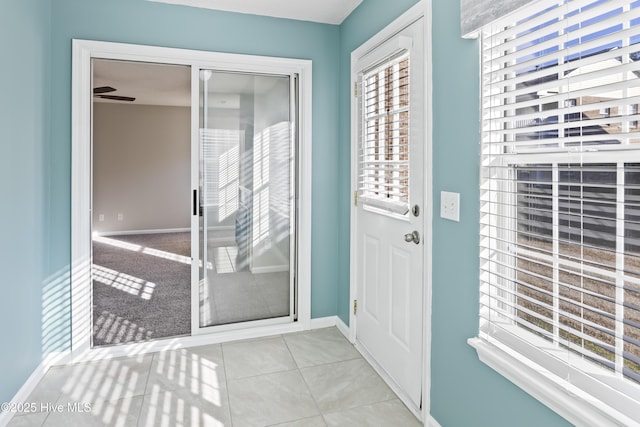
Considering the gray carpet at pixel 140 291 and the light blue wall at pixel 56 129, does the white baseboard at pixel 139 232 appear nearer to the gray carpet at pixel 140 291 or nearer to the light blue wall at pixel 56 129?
the gray carpet at pixel 140 291

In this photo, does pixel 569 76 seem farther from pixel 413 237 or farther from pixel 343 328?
pixel 343 328

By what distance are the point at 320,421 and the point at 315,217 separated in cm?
157

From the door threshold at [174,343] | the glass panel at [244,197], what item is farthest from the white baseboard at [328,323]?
the glass panel at [244,197]

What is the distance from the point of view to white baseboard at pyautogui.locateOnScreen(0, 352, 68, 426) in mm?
2014

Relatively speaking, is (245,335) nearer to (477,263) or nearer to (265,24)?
(477,263)

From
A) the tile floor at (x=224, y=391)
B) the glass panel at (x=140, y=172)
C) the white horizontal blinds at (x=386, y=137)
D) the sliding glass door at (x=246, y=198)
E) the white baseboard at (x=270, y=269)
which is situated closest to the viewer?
the tile floor at (x=224, y=391)

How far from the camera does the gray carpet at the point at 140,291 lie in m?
3.21

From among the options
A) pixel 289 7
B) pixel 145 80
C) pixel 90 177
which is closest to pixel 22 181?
pixel 90 177

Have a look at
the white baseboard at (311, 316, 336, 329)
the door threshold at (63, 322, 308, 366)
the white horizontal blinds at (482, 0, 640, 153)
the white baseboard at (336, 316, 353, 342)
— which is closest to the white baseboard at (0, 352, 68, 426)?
the door threshold at (63, 322, 308, 366)

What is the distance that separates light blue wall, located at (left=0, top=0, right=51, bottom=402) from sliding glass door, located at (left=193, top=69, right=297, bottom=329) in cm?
97

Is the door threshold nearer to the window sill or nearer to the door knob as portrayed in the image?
the door knob

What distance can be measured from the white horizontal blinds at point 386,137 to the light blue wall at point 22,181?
6.62ft

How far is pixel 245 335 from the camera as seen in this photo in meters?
3.04

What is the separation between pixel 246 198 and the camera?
3078mm
